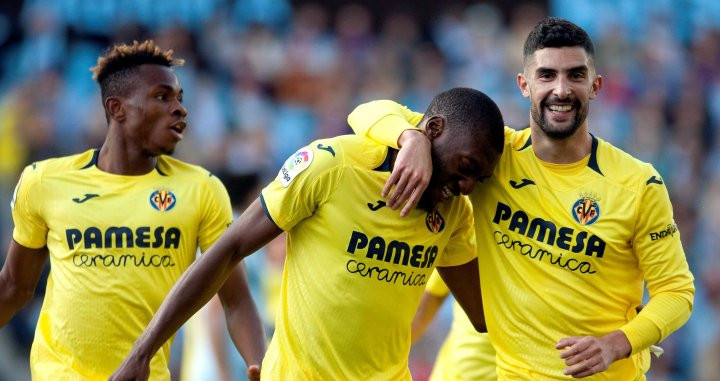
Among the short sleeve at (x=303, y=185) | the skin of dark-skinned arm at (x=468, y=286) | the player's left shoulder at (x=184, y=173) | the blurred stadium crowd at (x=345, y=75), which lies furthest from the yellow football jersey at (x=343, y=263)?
the blurred stadium crowd at (x=345, y=75)

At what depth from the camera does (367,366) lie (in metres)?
5.04

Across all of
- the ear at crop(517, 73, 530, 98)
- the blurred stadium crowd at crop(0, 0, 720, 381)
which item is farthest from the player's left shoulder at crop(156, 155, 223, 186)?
the blurred stadium crowd at crop(0, 0, 720, 381)

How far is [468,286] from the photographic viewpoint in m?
5.56

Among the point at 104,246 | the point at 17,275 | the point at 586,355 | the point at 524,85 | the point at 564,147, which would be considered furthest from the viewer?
the point at 17,275

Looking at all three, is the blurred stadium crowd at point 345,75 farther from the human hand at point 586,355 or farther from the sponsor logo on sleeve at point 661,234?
the human hand at point 586,355

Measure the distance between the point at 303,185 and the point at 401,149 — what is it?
0.46 metres

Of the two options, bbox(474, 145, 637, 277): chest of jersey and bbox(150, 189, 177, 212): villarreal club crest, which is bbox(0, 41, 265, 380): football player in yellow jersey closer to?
bbox(150, 189, 177, 212): villarreal club crest

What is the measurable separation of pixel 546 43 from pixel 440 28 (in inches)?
326

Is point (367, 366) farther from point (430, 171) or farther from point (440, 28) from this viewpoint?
point (440, 28)

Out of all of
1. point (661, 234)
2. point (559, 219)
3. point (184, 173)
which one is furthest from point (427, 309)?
point (661, 234)

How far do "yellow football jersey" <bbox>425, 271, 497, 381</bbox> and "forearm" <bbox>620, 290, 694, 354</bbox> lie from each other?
1.65 m

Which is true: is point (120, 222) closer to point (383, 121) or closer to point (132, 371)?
point (132, 371)

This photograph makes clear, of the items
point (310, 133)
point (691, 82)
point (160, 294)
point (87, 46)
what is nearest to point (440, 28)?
point (310, 133)

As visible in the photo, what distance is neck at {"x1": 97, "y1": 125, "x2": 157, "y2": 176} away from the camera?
607cm
